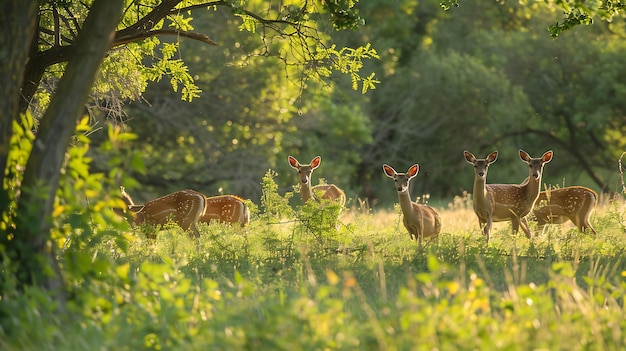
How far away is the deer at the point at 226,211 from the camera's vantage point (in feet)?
48.0

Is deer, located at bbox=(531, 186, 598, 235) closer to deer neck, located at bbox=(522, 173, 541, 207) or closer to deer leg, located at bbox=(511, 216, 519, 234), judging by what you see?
deer neck, located at bbox=(522, 173, 541, 207)

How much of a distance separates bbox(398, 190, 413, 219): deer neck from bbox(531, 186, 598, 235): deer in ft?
7.26

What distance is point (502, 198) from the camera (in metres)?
14.0

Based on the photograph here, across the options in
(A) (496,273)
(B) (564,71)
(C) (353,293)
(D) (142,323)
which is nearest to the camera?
(D) (142,323)

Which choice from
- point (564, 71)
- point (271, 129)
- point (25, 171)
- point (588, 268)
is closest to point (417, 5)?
point (564, 71)

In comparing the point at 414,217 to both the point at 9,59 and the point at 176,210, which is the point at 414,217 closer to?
the point at 176,210

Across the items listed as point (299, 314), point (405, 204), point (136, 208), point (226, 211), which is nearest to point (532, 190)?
point (405, 204)

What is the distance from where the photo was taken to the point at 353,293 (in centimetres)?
869

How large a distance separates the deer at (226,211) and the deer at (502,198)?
3.06m

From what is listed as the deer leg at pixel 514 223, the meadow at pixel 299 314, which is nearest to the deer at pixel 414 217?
the deer leg at pixel 514 223

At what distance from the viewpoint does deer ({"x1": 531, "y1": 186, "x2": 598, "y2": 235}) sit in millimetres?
14430

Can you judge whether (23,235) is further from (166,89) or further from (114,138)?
(166,89)

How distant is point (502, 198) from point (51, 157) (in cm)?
792

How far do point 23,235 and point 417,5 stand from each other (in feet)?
122
